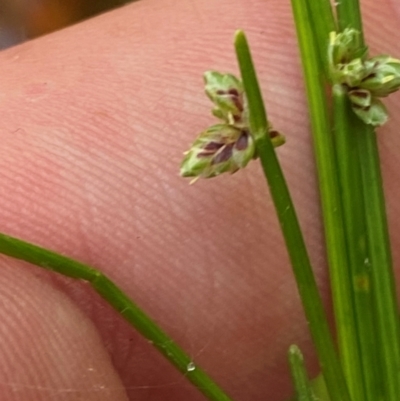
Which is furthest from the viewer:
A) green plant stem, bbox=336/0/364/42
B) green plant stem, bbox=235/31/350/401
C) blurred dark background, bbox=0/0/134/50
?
blurred dark background, bbox=0/0/134/50

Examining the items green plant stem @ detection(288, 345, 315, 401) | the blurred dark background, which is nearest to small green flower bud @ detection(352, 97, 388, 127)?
green plant stem @ detection(288, 345, 315, 401)

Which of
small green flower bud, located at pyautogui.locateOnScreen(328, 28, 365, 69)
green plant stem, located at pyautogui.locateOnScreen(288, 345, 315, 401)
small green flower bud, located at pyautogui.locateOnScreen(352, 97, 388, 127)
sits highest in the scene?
small green flower bud, located at pyautogui.locateOnScreen(328, 28, 365, 69)

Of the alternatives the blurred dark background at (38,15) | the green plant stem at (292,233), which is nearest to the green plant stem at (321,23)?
the green plant stem at (292,233)

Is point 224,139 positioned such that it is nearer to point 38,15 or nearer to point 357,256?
point 357,256

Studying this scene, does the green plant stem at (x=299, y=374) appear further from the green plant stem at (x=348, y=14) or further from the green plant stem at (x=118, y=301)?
the green plant stem at (x=348, y=14)

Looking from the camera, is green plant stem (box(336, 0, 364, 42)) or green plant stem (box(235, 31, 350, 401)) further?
green plant stem (box(336, 0, 364, 42))

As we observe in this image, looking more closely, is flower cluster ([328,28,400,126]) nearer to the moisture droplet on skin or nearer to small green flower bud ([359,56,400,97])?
small green flower bud ([359,56,400,97])

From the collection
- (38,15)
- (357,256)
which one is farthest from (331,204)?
(38,15)
